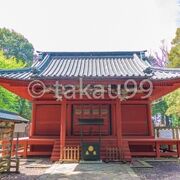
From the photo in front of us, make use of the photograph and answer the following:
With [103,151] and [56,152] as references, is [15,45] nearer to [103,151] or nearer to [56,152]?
[56,152]

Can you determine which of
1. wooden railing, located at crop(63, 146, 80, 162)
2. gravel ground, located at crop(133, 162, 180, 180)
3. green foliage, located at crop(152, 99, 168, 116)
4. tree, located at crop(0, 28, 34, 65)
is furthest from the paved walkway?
tree, located at crop(0, 28, 34, 65)

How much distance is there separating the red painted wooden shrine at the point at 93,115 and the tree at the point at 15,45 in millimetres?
36864

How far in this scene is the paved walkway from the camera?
7155 mm

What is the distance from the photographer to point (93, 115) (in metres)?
12.6

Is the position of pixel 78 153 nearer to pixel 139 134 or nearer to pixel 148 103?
pixel 139 134

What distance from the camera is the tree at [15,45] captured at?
48.2 meters

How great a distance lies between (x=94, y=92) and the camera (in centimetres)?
1130

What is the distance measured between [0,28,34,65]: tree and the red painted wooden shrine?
36864 mm

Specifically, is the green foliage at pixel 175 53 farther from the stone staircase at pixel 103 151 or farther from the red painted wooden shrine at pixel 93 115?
the stone staircase at pixel 103 151

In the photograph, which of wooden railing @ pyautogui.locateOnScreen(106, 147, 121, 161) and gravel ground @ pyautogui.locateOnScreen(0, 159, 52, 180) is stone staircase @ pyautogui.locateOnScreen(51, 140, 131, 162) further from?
gravel ground @ pyautogui.locateOnScreen(0, 159, 52, 180)

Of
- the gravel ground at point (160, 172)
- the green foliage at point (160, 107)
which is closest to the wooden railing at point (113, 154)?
the gravel ground at point (160, 172)

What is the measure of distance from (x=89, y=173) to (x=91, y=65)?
835cm

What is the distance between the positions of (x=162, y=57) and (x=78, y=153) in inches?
1017

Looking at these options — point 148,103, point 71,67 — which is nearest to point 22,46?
point 71,67
